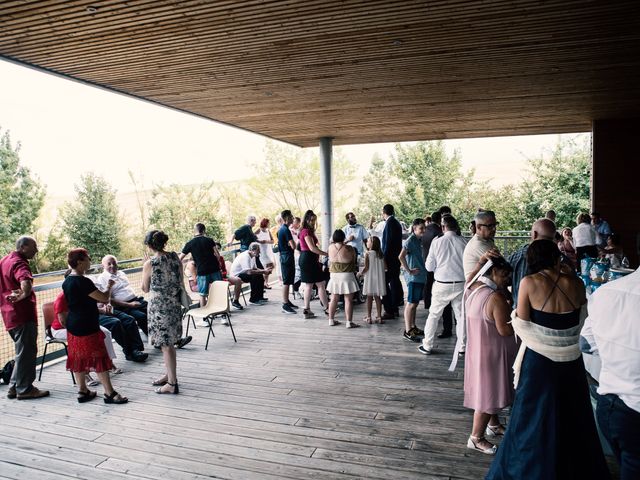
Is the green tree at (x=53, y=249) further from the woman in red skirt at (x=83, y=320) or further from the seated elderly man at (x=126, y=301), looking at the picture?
the woman in red skirt at (x=83, y=320)

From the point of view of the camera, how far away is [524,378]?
A: 2619 mm

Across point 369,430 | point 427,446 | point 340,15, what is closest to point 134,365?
point 369,430

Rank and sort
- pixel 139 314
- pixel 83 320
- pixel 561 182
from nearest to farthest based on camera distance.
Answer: pixel 83 320 → pixel 139 314 → pixel 561 182

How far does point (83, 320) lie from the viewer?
4254 millimetres

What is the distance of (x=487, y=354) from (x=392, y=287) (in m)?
4.35

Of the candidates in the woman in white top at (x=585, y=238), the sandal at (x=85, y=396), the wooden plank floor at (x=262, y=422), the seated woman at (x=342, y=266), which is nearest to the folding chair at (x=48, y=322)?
the wooden plank floor at (x=262, y=422)

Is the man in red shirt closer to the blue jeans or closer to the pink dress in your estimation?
the pink dress

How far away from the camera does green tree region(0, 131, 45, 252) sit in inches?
899

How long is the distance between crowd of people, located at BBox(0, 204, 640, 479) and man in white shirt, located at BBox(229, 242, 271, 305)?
3 centimetres

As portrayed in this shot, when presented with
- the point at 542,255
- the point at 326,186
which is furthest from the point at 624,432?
the point at 326,186

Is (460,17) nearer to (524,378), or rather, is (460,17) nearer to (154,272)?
(524,378)

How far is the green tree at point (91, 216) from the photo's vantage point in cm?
2269

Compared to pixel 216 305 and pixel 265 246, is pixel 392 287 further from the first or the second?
pixel 265 246

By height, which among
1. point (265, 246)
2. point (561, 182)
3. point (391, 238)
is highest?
point (561, 182)
